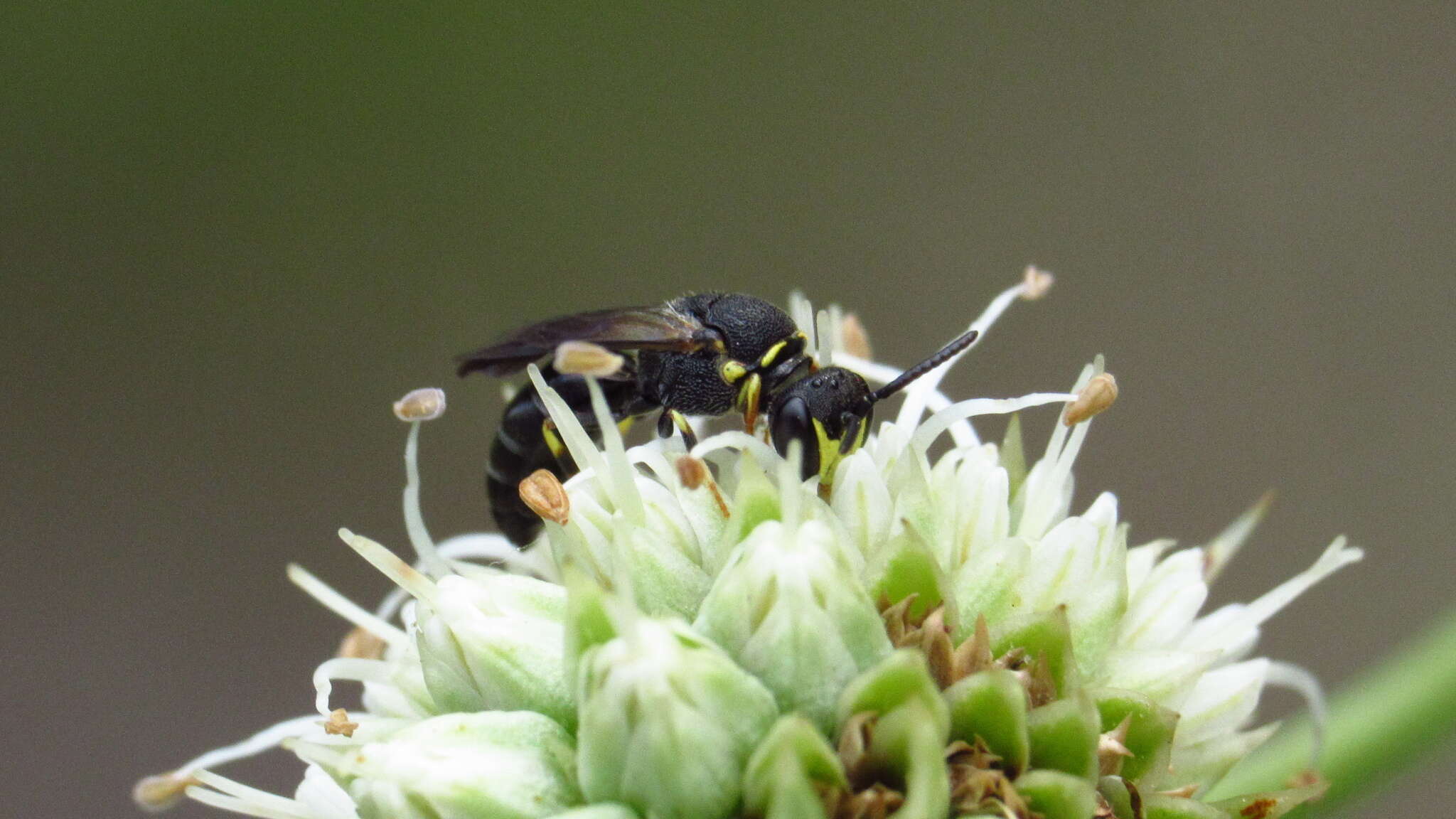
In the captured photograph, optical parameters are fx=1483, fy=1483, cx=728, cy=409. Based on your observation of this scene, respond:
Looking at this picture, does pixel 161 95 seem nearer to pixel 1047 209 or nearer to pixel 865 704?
pixel 1047 209

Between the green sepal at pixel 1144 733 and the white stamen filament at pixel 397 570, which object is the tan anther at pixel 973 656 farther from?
the white stamen filament at pixel 397 570

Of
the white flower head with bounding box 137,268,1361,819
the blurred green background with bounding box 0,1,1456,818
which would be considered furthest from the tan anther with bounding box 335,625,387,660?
the blurred green background with bounding box 0,1,1456,818

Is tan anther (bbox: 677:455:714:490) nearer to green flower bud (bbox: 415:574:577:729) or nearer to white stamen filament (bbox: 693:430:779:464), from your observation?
white stamen filament (bbox: 693:430:779:464)

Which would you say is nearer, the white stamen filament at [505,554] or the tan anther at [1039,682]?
the tan anther at [1039,682]

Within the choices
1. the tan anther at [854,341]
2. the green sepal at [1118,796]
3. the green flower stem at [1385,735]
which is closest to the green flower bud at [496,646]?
the green sepal at [1118,796]

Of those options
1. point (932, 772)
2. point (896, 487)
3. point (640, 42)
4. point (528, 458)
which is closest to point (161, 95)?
point (640, 42)

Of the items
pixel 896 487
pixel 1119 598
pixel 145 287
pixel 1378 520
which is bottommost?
pixel 1119 598
